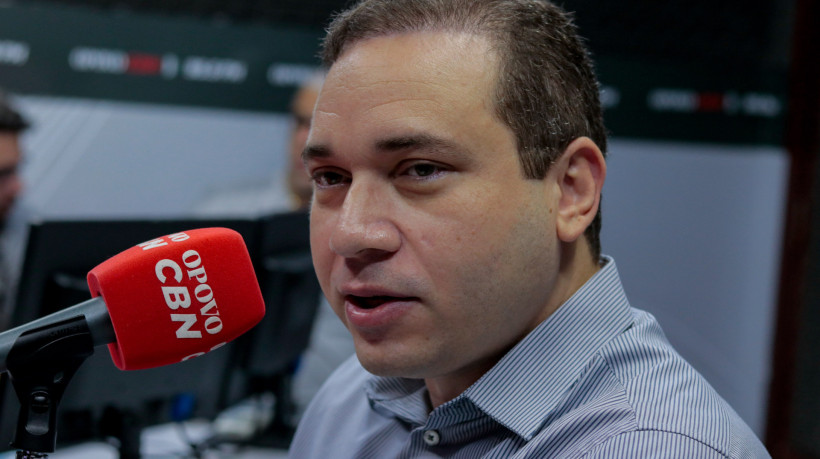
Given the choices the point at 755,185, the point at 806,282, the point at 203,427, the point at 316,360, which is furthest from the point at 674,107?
the point at 203,427

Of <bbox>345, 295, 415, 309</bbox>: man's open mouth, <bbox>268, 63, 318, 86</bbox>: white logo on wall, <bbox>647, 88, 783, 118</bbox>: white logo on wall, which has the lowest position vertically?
<bbox>647, 88, 783, 118</bbox>: white logo on wall

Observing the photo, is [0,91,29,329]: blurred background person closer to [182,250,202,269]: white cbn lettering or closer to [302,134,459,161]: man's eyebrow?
[182,250,202,269]: white cbn lettering

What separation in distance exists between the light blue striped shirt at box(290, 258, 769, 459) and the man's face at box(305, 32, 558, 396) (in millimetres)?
66

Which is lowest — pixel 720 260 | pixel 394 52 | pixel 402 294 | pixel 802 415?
pixel 802 415

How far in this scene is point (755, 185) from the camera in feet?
13.8

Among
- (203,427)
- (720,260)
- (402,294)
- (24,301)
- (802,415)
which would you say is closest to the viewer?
(402,294)

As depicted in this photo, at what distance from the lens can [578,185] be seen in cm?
109

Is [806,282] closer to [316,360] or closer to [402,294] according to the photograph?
[316,360]

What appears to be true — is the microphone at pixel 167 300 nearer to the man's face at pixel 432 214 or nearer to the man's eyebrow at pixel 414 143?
the man's face at pixel 432 214

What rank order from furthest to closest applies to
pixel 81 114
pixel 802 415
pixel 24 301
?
pixel 802 415, pixel 81 114, pixel 24 301

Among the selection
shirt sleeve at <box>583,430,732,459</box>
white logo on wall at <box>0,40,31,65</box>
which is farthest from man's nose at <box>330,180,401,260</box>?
white logo on wall at <box>0,40,31,65</box>

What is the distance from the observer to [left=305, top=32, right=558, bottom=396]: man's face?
979 millimetres

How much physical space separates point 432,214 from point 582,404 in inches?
12.1

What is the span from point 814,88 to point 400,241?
3821 millimetres
